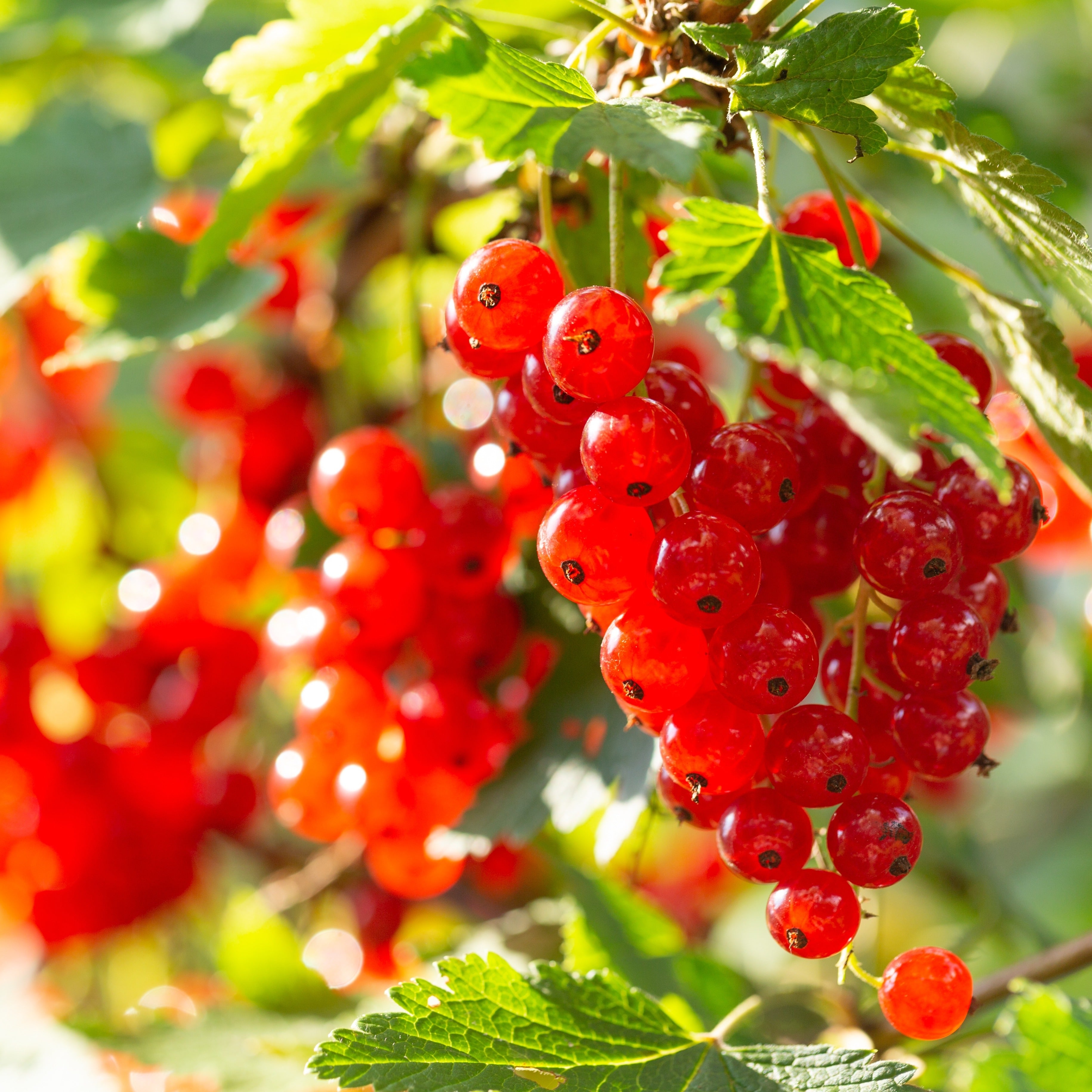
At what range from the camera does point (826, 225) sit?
60 centimetres

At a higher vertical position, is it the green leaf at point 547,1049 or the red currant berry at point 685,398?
the red currant berry at point 685,398

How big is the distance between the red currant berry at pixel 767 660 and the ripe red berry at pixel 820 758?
1 cm

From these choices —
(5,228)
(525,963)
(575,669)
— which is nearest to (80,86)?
(5,228)

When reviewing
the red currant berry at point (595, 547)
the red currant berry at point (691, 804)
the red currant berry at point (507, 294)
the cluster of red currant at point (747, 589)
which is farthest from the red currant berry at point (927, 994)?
the red currant berry at point (507, 294)

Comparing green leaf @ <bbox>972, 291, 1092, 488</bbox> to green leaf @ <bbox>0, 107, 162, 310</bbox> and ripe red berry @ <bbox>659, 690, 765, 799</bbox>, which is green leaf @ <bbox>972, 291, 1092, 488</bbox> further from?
green leaf @ <bbox>0, 107, 162, 310</bbox>

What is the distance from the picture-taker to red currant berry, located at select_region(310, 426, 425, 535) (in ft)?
2.43

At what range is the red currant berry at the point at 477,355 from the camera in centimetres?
55

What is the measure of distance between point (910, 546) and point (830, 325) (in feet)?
0.36

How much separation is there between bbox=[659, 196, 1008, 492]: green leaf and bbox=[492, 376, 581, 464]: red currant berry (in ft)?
0.40

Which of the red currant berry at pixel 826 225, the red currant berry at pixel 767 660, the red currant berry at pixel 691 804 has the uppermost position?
the red currant berry at pixel 826 225

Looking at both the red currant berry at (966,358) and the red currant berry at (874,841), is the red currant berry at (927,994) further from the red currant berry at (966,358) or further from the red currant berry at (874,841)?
the red currant berry at (966,358)

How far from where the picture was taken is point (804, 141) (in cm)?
58

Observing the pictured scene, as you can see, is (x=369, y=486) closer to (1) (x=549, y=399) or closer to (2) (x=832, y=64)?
(1) (x=549, y=399)

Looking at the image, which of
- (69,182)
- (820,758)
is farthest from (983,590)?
(69,182)
